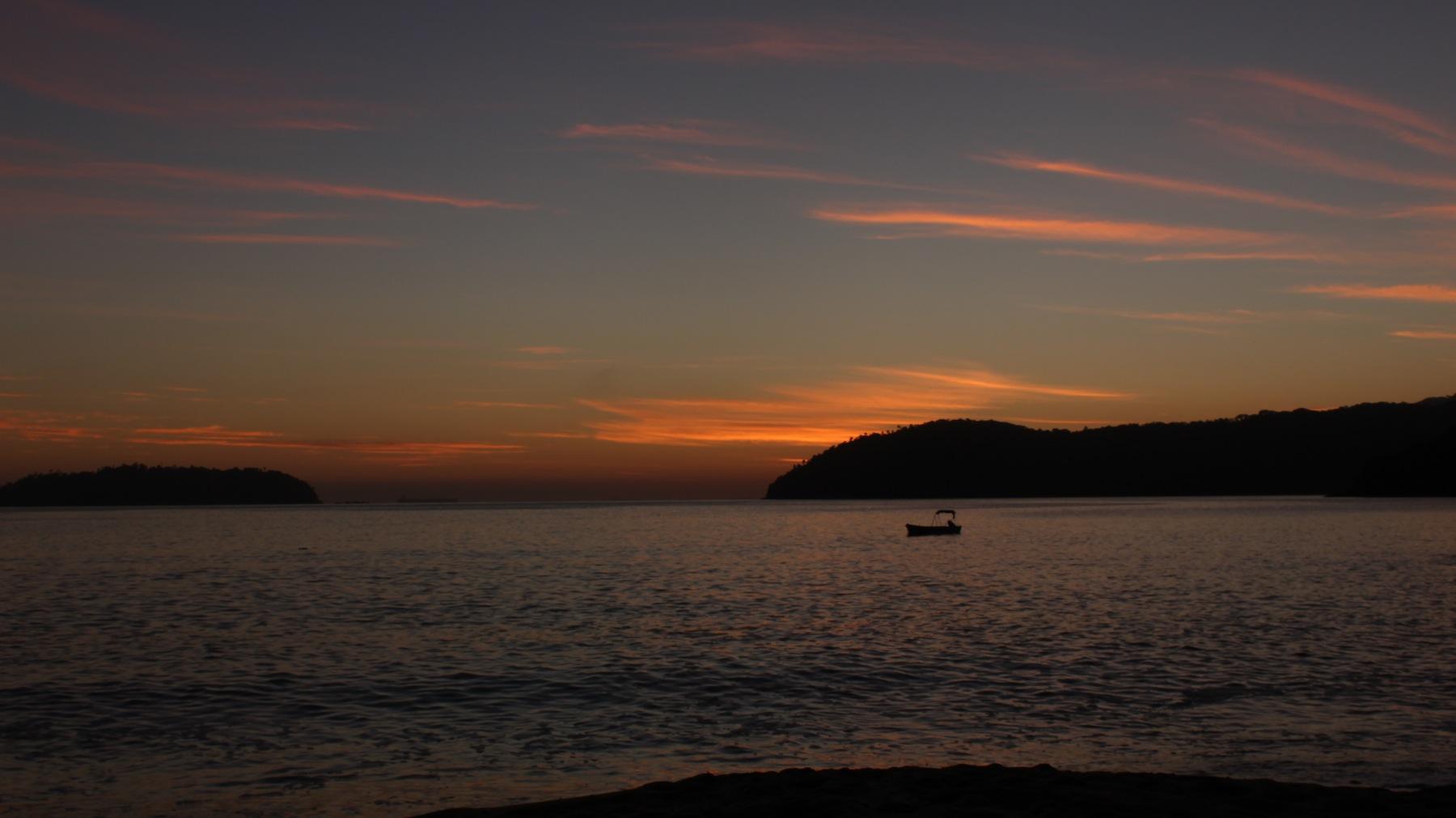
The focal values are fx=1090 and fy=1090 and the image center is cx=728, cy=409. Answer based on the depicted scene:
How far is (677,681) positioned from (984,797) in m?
15.5

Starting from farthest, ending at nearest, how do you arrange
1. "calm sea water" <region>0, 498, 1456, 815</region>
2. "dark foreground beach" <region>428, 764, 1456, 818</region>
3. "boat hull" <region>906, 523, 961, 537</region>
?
1. "boat hull" <region>906, 523, 961, 537</region>
2. "calm sea water" <region>0, 498, 1456, 815</region>
3. "dark foreground beach" <region>428, 764, 1456, 818</region>

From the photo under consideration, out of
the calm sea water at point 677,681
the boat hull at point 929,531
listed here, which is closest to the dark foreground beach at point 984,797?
the calm sea water at point 677,681

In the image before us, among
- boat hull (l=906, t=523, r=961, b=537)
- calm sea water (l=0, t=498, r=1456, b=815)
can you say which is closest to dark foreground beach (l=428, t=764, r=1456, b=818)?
calm sea water (l=0, t=498, r=1456, b=815)

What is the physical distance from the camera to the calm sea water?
20750mm

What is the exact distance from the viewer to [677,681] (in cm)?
3094

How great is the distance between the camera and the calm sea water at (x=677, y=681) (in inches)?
817

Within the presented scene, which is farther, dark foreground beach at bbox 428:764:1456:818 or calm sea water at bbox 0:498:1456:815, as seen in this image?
calm sea water at bbox 0:498:1456:815

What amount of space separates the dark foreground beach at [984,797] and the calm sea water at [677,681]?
257cm

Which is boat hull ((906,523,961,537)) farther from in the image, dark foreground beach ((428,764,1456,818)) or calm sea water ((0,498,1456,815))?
dark foreground beach ((428,764,1456,818))

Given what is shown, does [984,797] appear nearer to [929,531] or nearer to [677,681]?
[677,681]

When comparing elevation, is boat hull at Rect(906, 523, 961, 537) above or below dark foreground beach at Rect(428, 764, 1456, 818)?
above

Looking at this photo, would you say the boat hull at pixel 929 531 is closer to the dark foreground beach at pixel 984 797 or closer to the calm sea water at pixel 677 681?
the calm sea water at pixel 677 681

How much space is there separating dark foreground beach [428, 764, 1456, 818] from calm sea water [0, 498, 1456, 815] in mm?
2572

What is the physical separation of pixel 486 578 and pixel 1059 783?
61600mm
